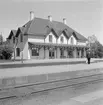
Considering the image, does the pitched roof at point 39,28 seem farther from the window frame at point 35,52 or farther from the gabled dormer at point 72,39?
the window frame at point 35,52

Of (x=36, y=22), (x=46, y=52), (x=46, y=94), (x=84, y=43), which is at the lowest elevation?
(x=46, y=94)

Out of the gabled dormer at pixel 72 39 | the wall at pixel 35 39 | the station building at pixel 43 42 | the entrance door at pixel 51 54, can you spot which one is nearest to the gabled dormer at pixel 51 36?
the station building at pixel 43 42

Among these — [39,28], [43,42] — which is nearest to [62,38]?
[43,42]

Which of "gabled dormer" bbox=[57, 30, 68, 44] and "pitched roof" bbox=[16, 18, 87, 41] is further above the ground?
"pitched roof" bbox=[16, 18, 87, 41]

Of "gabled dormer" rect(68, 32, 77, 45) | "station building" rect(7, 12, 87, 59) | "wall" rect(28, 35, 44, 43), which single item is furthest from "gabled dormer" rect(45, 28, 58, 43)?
"gabled dormer" rect(68, 32, 77, 45)

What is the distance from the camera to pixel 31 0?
3.21 meters

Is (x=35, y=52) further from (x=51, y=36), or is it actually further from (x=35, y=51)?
(x=51, y=36)

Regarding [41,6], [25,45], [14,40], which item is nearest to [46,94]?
[41,6]

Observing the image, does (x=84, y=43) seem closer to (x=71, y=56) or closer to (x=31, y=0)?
(x=71, y=56)

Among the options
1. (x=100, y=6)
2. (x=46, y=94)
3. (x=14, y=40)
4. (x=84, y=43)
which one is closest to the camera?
(x=100, y=6)

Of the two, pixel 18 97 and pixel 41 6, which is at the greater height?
pixel 41 6

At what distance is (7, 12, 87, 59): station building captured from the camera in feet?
82.3

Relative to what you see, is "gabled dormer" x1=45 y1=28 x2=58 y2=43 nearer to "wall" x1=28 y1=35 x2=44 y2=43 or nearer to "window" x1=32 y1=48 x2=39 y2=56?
"wall" x1=28 y1=35 x2=44 y2=43

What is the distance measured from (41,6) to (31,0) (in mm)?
279
